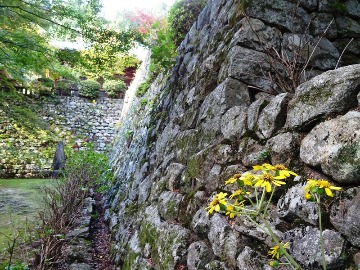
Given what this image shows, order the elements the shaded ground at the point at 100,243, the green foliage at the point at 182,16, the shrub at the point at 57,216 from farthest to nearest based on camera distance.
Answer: the green foliage at the point at 182,16, the shaded ground at the point at 100,243, the shrub at the point at 57,216

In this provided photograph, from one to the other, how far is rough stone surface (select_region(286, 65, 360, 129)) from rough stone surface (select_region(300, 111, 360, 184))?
6cm

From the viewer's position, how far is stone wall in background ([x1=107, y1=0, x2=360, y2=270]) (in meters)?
1.10

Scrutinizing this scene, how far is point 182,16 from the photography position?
4965 mm

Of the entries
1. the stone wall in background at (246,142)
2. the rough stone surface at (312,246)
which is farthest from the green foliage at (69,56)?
the rough stone surface at (312,246)

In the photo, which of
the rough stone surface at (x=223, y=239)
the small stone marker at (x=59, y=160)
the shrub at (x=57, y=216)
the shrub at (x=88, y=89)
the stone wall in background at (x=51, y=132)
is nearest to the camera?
the rough stone surface at (x=223, y=239)

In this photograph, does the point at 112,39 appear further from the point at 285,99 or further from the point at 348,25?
the point at 285,99

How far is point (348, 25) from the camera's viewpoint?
2625 mm

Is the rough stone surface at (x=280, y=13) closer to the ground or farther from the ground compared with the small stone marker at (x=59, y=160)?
farther from the ground

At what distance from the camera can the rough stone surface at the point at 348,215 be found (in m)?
0.95

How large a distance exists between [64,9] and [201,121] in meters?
4.17

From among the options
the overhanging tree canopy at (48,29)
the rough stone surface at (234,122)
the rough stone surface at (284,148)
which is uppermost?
the overhanging tree canopy at (48,29)

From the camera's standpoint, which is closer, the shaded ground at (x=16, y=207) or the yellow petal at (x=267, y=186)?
the yellow petal at (x=267, y=186)

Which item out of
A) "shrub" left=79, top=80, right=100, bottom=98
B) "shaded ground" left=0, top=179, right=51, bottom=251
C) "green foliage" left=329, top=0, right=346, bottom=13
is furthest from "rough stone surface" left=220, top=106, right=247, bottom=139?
"shrub" left=79, top=80, right=100, bottom=98

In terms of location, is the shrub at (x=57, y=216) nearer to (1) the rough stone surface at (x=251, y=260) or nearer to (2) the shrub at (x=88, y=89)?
(1) the rough stone surface at (x=251, y=260)
